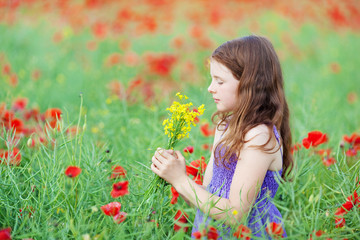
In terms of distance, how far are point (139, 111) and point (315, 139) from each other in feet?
4.37

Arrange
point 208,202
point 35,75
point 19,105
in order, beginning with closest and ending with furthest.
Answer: point 208,202, point 19,105, point 35,75

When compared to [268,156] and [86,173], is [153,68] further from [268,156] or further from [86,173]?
[268,156]

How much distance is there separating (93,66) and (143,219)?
2885mm

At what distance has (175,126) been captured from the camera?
127 centimetres

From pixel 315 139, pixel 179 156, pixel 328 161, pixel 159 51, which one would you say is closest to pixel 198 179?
pixel 179 156

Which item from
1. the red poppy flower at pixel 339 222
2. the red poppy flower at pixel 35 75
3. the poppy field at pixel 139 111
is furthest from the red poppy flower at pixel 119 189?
the red poppy flower at pixel 35 75

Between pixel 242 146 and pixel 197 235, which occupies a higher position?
pixel 242 146

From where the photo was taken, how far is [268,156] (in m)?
1.27

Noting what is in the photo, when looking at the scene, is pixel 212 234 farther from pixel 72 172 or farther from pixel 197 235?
pixel 72 172

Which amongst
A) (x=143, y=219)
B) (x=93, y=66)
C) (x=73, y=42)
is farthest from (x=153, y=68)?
(x=143, y=219)

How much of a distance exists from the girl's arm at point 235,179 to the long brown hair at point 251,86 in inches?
1.5

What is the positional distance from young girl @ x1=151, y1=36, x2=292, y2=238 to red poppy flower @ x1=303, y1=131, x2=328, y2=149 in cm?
22

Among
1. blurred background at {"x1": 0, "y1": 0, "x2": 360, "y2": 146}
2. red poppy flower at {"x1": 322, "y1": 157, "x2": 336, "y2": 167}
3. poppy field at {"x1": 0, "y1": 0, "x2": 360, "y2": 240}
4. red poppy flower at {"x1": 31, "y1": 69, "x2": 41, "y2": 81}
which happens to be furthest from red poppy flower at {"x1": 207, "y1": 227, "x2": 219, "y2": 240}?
red poppy flower at {"x1": 31, "y1": 69, "x2": 41, "y2": 81}

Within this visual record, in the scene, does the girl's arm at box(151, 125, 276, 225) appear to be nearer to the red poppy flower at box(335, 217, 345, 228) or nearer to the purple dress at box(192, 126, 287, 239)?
the purple dress at box(192, 126, 287, 239)
